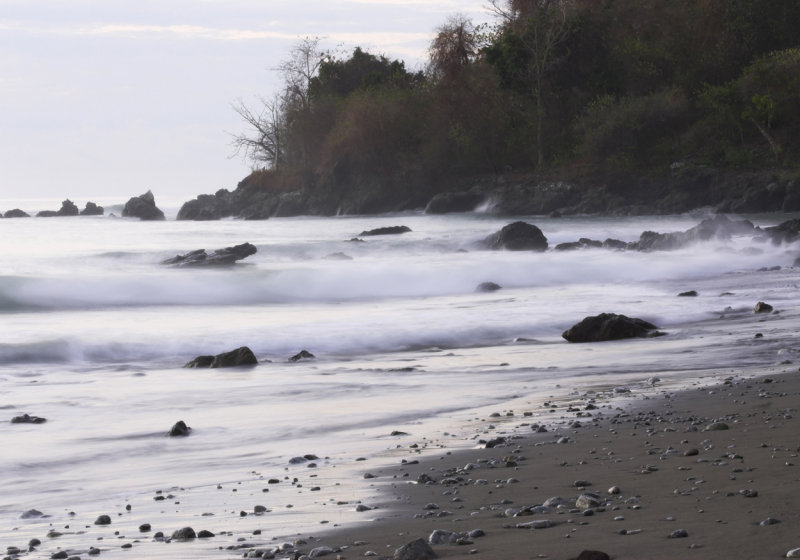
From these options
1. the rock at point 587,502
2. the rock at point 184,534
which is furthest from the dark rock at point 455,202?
the rock at point 184,534

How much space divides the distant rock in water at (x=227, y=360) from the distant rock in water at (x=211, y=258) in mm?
13684

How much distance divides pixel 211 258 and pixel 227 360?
14403 mm

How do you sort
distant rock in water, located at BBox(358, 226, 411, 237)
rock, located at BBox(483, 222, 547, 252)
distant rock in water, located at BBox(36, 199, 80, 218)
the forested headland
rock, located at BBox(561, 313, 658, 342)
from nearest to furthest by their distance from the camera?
rock, located at BBox(561, 313, 658, 342)
rock, located at BBox(483, 222, 547, 252)
distant rock in water, located at BBox(358, 226, 411, 237)
the forested headland
distant rock in water, located at BBox(36, 199, 80, 218)

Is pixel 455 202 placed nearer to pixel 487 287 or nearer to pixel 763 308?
pixel 487 287

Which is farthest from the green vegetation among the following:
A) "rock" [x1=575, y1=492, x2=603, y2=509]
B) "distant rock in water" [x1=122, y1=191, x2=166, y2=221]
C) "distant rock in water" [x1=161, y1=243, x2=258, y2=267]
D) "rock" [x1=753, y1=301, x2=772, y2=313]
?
"rock" [x1=575, y1=492, x2=603, y2=509]

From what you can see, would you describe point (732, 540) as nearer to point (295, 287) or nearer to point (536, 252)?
point (295, 287)

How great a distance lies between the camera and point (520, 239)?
94.0 ft

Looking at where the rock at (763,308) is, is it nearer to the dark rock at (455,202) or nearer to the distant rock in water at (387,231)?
the distant rock in water at (387,231)

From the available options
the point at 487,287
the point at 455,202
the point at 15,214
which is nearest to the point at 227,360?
the point at 487,287

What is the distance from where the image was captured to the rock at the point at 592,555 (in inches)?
135

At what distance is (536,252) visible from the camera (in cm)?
2716

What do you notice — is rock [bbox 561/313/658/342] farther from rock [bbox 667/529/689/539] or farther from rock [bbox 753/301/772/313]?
rock [bbox 667/529/689/539]

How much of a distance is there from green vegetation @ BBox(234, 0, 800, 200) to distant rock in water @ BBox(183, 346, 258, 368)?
3567cm

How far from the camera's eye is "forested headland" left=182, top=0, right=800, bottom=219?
44.0 meters
